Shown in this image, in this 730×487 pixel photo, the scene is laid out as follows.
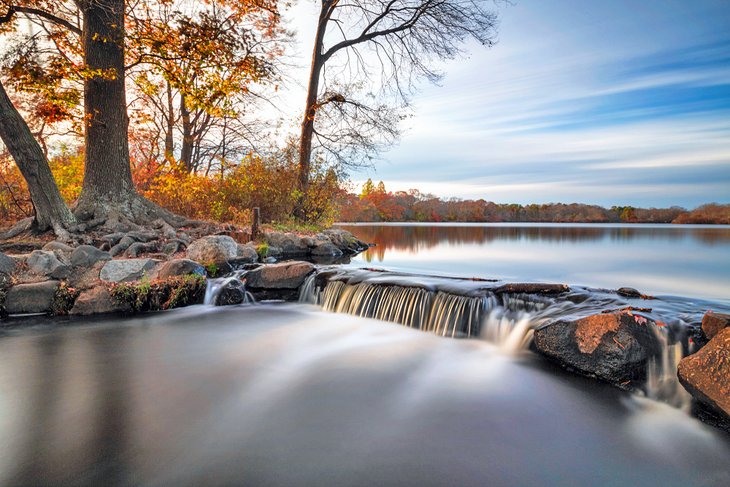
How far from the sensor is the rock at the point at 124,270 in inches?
265

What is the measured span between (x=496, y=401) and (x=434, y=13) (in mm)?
15917

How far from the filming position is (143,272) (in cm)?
694

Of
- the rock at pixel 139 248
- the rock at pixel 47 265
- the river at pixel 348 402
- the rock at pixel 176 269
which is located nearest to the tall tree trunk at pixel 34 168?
the rock at pixel 139 248

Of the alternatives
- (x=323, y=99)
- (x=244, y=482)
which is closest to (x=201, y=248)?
(x=244, y=482)

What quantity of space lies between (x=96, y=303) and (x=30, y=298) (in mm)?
1014

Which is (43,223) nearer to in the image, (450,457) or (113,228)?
(113,228)

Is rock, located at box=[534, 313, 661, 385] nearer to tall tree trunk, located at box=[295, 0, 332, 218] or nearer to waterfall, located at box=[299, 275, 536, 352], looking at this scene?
waterfall, located at box=[299, 275, 536, 352]

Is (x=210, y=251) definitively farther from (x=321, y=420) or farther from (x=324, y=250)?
(x=321, y=420)

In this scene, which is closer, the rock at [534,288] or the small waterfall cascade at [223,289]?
the rock at [534,288]

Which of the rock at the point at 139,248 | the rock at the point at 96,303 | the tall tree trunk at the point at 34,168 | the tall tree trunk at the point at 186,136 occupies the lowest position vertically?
the rock at the point at 96,303

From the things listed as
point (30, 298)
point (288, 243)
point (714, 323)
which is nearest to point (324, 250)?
point (288, 243)

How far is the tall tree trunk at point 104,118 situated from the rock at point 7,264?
2815 mm

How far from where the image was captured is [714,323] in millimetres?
3717

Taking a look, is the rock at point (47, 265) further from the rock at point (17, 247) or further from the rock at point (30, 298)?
the rock at point (17, 247)
